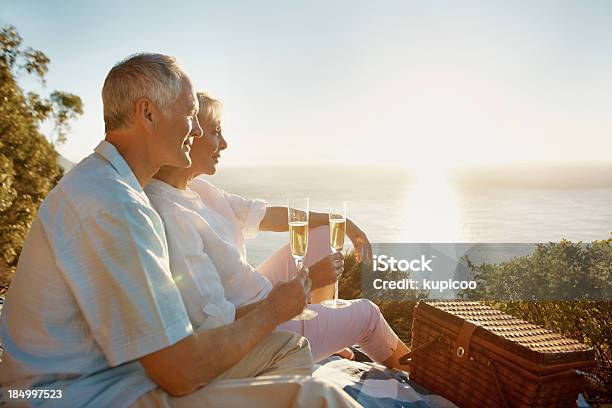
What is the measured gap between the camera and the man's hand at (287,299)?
1.91 meters

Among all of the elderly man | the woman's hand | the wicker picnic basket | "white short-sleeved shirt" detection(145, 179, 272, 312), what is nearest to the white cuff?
"white short-sleeved shirt" detection(145, 179, 272, 312)

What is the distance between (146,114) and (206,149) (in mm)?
1146

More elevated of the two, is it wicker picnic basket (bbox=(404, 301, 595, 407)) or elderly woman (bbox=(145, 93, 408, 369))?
elderly woman (bbox=(145, 93, 408, 369))

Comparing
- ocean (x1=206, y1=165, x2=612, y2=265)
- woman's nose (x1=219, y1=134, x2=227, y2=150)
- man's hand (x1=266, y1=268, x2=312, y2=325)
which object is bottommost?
ocean (x1=206, y1=165, x2=612, y2=265)

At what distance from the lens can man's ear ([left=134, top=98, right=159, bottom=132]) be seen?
73.7 inches

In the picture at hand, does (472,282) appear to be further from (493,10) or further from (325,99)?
(325,99)

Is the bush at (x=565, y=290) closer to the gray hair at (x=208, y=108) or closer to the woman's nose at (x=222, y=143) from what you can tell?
the woman's nose at (x=222, y=143)

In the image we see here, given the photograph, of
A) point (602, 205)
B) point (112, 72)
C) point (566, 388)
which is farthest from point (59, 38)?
point (602, 205)

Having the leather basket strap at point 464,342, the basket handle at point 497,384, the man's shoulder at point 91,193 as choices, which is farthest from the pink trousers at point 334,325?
the man's shoulder at point 91,193

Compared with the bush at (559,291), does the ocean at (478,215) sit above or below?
below

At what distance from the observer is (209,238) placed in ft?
8.75

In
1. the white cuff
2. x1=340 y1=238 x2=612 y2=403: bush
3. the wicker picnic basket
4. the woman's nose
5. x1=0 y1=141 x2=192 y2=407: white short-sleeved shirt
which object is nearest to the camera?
x1=0 y1=141 x2=192 y2=407: white short-sleeved shirt

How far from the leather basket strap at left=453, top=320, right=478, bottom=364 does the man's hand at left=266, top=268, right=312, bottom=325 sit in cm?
120

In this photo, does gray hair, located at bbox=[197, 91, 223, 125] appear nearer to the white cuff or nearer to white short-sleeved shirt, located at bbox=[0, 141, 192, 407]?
the white cuff
